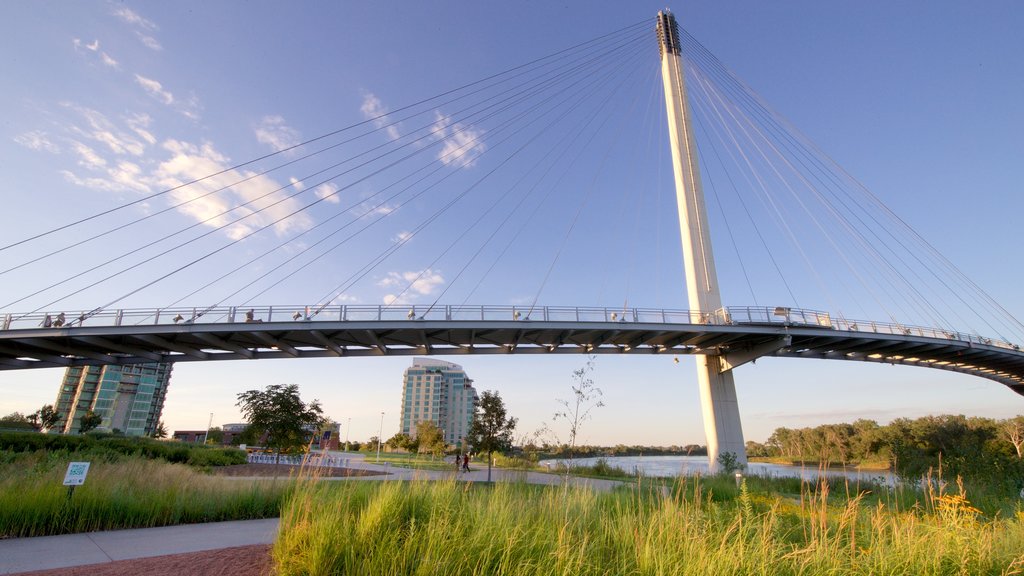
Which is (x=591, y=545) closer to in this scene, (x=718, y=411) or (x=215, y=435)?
(x=718, y=411)

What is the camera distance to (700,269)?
30.4m

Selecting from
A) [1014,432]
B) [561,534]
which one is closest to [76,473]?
[561,534]

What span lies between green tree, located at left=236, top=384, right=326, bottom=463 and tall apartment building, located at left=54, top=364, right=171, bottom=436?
110 meters

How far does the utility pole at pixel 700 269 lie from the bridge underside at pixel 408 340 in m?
1.50

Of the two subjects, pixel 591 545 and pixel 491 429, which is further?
pixel 491 429

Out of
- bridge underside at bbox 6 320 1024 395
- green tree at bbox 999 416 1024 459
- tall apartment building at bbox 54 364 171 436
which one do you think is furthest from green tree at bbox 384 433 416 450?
green tree at bbox 999 416 1024 459

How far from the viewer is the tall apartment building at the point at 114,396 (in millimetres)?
107875

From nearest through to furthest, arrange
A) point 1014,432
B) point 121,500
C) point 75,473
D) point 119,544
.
→ point 119,544, point 75,473, point 121,500, point 1014,432

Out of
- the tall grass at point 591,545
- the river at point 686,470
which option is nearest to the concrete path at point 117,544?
the tall grass at point 591,545

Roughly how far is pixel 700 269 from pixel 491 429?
16550mm

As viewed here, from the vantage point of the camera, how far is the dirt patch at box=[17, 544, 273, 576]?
4.84 meters

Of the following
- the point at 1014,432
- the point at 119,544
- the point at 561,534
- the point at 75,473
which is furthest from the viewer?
the point at 1014,432

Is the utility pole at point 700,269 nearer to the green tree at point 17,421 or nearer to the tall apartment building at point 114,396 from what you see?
the green tree at point 17,421

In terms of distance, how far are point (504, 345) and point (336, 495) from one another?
2168 centimetres
